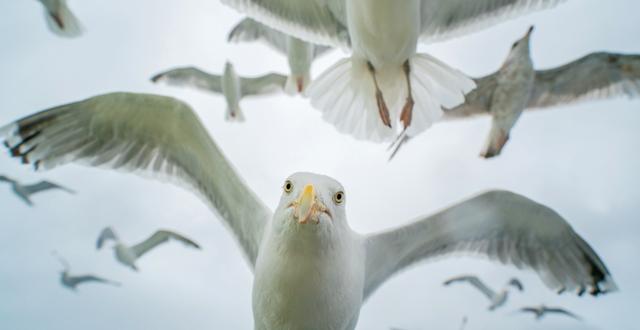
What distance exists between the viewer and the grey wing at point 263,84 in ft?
16.9

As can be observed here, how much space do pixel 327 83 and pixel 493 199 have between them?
766mm

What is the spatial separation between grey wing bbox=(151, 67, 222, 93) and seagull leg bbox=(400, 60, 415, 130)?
3.07m

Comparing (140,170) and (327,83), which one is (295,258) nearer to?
(140,170)

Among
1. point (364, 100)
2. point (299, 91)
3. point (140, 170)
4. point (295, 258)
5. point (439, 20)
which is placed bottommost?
point (295, 258)

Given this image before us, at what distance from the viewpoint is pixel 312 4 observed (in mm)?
2373

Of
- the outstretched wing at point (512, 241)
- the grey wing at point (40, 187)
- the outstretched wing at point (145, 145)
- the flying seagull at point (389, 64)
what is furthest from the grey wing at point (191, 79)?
the outstretched wing at point (512, 241)

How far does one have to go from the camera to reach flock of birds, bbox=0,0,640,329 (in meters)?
1.26

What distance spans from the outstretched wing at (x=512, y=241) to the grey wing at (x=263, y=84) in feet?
11.2

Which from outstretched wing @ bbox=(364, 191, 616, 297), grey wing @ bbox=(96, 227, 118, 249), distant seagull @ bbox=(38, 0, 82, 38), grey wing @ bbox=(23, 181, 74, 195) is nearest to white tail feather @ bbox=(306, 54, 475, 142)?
outstretched wing @ bbox=(364, 191, 616, 297)

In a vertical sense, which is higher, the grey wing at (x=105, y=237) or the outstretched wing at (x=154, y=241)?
the grey wing at (x=105, y=237)

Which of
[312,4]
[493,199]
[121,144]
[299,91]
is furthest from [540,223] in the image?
[299,91]

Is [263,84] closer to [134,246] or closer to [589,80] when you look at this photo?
[134,246]

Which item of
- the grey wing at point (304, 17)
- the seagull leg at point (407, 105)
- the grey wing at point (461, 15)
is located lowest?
the seagull leg at point (407, 105)

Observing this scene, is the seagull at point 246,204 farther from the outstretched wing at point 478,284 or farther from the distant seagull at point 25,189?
the distant seagull at point 25,189
